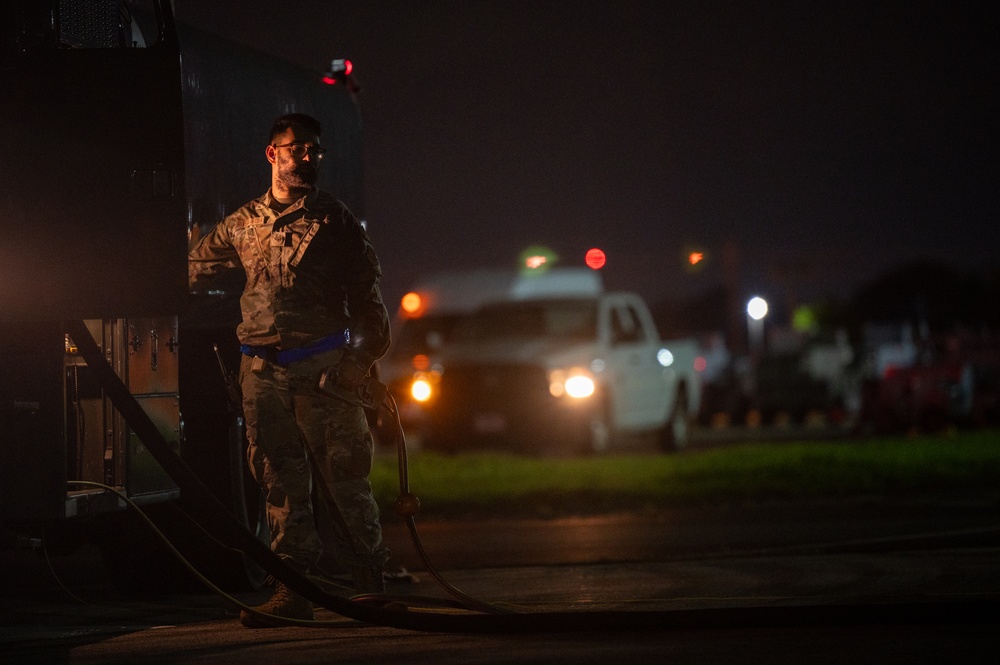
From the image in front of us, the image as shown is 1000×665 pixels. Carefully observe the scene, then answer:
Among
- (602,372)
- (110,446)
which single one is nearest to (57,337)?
(110,446)

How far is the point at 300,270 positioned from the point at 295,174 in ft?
1.42

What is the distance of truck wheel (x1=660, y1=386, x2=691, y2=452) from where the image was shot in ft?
69.7

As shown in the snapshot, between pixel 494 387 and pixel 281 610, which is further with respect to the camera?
pixel 494 387

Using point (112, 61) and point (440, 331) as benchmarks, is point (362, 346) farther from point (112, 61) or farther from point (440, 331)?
point (440, 331)

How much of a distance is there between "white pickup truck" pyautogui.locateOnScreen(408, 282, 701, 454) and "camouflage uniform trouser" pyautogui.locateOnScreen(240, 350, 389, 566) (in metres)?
11.4

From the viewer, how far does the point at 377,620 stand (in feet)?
22.1

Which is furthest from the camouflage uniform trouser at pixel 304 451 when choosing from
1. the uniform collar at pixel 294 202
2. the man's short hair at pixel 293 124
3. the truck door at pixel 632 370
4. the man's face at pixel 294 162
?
the truck door at pixel 632 370

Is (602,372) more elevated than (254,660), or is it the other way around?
(602,372)

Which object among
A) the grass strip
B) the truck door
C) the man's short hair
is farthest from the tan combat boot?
the truck door

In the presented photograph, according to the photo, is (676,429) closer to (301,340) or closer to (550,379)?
(550,379)

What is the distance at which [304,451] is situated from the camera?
7.36 meters

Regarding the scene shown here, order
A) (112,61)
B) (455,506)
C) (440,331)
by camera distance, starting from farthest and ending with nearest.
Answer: (440,331) < (455,506) < (112,61)

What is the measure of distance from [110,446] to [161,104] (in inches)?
63.1

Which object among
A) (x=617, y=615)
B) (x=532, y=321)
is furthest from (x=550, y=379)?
(x=617, y=615)
